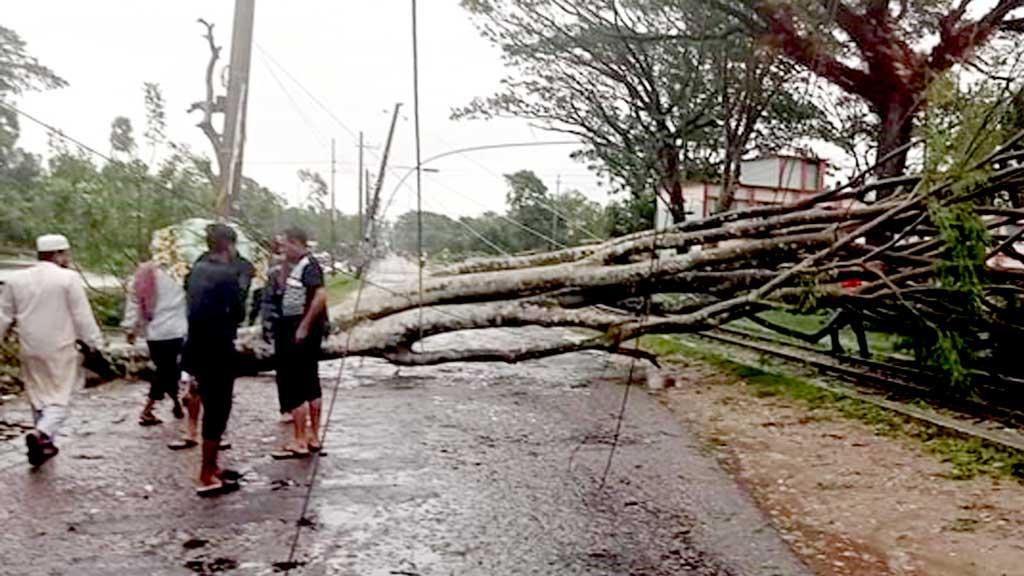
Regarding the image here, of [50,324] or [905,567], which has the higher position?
[50,324]

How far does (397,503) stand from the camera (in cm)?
564

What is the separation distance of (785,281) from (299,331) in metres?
5.79

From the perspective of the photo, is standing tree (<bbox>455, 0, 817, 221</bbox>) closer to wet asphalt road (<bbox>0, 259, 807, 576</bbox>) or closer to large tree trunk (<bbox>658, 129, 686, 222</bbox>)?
large tree trunk (<bbox>658, 129, 686, 222</bbox>)

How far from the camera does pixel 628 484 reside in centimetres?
632

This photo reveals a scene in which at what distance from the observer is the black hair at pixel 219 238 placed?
5.59 m

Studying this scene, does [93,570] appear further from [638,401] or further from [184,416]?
[638,401]

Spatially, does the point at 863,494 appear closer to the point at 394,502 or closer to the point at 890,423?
the point at 890,423

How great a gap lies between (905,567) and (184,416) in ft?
19.7

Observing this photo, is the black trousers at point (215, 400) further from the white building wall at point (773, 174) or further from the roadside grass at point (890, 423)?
the white building wall at point (773, 174)

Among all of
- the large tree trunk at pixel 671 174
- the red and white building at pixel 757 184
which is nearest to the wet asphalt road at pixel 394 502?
the large tree trunk at pixel 671 174

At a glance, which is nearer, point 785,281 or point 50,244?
point 50,244

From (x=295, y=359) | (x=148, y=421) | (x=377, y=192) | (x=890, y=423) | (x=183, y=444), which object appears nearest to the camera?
(x=377, y=192)

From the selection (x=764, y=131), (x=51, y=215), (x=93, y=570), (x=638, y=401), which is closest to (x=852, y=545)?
(x=93, y=570)

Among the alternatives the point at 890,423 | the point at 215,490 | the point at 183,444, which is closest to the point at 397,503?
the point at 215,490
